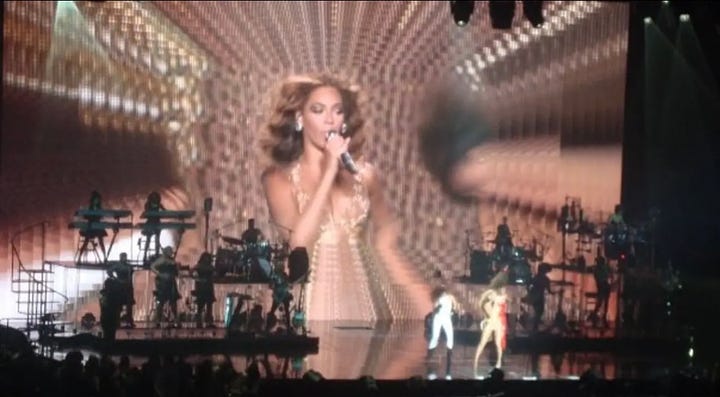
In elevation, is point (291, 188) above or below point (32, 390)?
above

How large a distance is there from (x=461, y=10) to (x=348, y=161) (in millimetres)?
2498

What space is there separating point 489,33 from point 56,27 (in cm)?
582

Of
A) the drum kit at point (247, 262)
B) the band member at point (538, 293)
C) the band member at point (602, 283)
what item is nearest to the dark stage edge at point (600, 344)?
the band member at point (538, 293)

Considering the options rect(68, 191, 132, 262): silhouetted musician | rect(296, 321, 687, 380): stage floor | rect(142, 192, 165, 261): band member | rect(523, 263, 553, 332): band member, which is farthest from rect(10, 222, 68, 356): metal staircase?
rect(523, 263, 553, 332): band member

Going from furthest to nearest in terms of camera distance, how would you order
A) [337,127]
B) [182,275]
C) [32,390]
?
[337,127]
[182,275]
[32,390]

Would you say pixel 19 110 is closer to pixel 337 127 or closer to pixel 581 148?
pixel 337 127

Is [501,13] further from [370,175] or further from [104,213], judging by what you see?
[104,213]

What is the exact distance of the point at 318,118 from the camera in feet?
75.8

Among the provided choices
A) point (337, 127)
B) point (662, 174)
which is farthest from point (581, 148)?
point (337, 127)

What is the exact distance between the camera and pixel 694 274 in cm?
2327

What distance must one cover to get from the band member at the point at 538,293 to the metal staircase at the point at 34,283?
5.88m

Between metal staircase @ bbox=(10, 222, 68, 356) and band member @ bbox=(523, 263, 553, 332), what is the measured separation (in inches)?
231

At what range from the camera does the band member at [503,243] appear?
2305 centimetres

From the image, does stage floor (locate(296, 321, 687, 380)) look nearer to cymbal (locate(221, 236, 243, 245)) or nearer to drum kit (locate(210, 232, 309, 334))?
drum kit (locate(210, 232, 309, 334))
